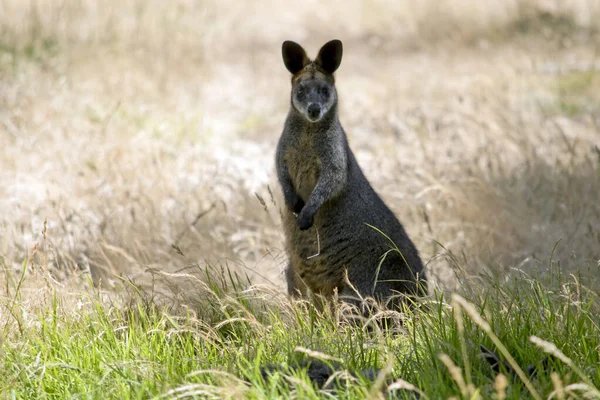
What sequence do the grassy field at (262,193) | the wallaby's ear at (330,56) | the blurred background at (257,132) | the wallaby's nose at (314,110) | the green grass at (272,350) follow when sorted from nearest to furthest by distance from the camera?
the green grass at (272,350)
the grassy field at (262,193)
the wallaby's nose at (314,110)
the wallaby's ear at (330,56)
the blurred background at (257,132)

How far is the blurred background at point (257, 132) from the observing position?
6309mm

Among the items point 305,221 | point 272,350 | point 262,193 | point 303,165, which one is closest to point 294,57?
point 303,165

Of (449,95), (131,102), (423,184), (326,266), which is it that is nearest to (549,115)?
(449,95)

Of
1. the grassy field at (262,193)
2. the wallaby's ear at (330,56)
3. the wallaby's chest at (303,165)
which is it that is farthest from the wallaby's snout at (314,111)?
the grassy field at (262,193)

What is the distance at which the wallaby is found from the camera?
16.5ft

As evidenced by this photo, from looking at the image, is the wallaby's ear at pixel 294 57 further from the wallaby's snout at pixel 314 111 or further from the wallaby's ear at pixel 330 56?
the wallaby's snout at pixel 314 111

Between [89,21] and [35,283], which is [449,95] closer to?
[89,21]

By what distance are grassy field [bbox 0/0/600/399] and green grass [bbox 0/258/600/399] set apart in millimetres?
16

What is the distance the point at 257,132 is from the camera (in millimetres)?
10266

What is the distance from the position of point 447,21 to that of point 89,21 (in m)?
6.87

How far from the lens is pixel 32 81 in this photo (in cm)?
965

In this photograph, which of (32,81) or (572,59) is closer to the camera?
(32,81)

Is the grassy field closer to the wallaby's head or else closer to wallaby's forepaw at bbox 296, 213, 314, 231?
wallaby's forepaw at bbox 296, 213, 314, 231

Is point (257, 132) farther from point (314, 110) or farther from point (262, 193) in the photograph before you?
point (314, 110)
